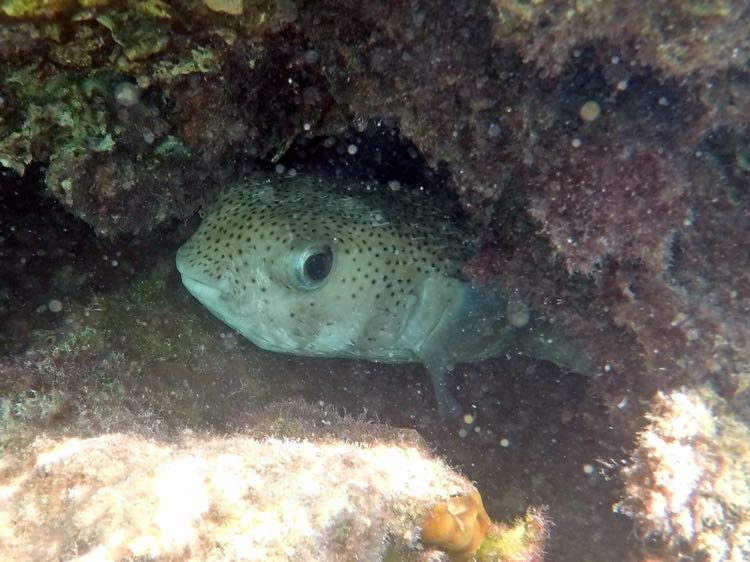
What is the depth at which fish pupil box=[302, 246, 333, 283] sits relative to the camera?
3.32 metres

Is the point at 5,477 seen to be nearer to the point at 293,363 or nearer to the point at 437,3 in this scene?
the point at 293,363

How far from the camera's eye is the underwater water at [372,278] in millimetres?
2262

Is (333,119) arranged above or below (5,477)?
above

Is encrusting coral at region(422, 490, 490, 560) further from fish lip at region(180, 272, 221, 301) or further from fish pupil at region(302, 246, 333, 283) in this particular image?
fish lip at region(180, 272, 221, 301)

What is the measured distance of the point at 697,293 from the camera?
311cm

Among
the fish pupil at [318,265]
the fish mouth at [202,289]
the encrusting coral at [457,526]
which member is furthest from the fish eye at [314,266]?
the encrusting coral at [457,526]

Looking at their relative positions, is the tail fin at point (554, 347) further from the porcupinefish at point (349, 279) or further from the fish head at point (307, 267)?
the fish head at point (307, 267)

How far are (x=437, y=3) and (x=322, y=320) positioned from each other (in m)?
1.98

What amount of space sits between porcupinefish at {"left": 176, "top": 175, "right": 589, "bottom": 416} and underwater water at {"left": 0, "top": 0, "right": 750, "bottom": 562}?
2 cm

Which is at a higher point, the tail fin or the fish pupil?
the tail fin

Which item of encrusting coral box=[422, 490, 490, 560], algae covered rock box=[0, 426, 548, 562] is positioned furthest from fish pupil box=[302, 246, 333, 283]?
encrusting coral box=[422, 490, 490, 560]

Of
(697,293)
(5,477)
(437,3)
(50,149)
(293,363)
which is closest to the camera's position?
(5,477)

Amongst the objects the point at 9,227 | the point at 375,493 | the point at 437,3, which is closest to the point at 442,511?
the point at 375,493

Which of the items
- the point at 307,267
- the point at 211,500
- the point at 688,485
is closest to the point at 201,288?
the point at 307,267
